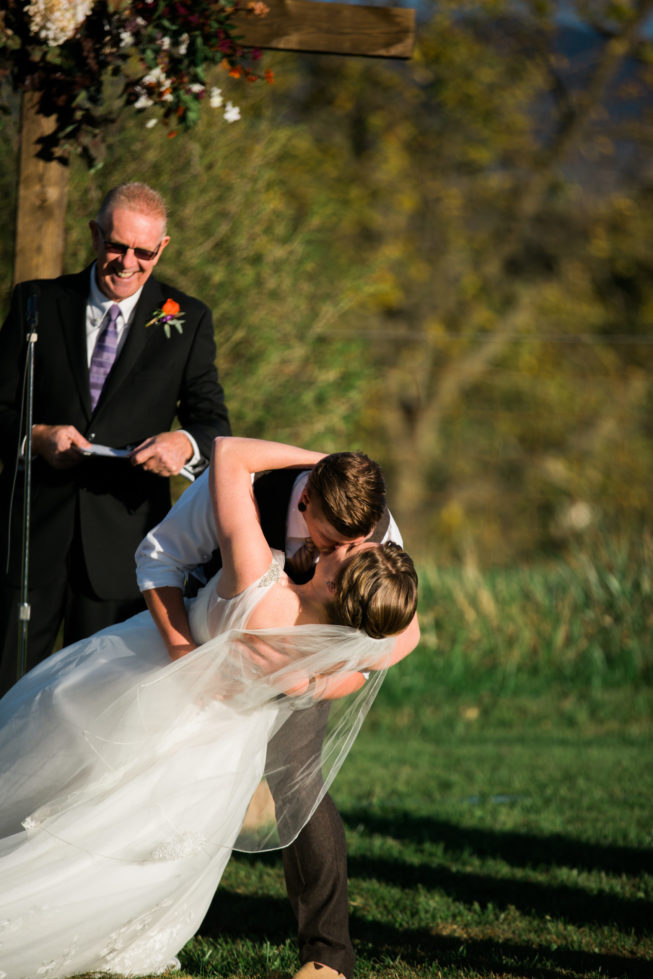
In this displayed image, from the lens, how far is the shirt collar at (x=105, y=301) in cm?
401

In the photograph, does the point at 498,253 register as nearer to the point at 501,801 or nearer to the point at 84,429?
the point at 501,801

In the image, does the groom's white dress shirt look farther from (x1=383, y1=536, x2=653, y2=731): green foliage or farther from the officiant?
(x1=383, y1=536, x2=653, y2=731): green foliage

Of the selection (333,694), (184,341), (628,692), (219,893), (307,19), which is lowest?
(628,692)

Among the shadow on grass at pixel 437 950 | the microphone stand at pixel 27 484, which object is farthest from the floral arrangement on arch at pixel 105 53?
the shadow on grass at pixel 437 950

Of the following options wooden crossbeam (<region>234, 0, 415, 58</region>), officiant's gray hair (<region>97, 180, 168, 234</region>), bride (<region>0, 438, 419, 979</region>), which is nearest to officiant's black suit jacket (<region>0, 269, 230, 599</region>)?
officiant's gray hair (<region>97, 180, 168, 234</region>)

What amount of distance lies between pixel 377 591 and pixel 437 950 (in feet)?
4.57

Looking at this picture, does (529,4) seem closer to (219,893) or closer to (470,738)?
(470,738)

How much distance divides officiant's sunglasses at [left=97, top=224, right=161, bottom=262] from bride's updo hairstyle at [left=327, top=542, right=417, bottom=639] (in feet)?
4.63

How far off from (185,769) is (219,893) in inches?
56.8

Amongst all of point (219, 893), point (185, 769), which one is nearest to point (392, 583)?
point (185, 769)

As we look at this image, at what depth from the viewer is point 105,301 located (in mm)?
4012

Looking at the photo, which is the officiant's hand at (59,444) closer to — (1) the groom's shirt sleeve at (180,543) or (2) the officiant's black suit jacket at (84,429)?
(2) the officiant's black suit jacket at (84,429)

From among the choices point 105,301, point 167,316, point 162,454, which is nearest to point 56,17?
point 105,301

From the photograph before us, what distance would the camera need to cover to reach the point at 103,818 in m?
3.03
